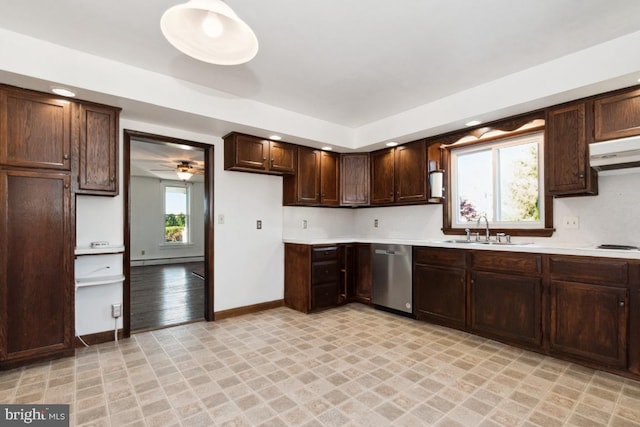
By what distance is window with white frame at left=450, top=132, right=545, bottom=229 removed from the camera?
10.8 ft

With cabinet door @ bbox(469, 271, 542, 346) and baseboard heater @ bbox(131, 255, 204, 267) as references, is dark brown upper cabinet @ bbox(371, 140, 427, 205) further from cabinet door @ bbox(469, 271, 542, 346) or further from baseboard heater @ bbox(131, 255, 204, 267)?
baseboard heater @ bbox(131, 255, 204, 267)

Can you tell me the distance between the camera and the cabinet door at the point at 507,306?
272cm

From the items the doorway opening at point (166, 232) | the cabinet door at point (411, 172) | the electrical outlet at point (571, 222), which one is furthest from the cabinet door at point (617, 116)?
the doorway opening at point (166, 232)

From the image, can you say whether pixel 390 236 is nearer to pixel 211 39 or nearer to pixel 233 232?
pixel 233 232

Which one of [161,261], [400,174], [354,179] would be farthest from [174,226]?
[400,174]

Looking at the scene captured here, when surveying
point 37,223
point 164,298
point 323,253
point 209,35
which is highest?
point 209,35

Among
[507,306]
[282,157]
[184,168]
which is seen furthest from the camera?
[184,168]

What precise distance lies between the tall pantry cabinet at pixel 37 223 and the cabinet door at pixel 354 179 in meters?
3.09

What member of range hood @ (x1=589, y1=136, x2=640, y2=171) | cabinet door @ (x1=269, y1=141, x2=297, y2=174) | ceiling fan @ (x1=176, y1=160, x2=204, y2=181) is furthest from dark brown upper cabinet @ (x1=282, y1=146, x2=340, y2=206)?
ceiling fan @ (x1=176, y1=160, x2=204, y2=181)

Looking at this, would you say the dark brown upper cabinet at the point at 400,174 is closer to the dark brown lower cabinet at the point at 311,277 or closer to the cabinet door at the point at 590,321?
the dark brown lower cabinet at the point at 311,277

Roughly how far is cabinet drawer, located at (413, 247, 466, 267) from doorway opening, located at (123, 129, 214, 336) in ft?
8.12

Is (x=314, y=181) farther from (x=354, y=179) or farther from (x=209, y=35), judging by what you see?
(x=209, y=35)

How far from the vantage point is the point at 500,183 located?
3.58m

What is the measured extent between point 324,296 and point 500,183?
252cm
